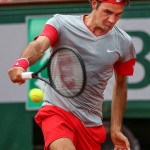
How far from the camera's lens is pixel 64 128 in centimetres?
340

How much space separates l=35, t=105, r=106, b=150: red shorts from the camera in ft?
11.0

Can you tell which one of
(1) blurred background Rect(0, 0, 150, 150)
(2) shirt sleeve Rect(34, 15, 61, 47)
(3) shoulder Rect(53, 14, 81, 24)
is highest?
(3) shoulder Rect(53, 14, 81, 24)

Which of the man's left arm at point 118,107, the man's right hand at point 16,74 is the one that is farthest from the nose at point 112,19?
the man's right hand at point 16,74

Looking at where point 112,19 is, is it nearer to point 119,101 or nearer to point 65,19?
point 65,19

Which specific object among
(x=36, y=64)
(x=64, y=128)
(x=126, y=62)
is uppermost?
(x=126, y=62)

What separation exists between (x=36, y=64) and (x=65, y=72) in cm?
283

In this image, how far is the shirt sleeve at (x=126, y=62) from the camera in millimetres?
3688

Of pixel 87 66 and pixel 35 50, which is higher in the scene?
pixel 35 50

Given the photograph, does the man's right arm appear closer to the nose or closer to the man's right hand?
the man's right hand

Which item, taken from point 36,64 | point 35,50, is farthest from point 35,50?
point 36,64

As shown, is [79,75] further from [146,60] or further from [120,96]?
[146,60]

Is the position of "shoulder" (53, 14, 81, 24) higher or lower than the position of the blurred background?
higher

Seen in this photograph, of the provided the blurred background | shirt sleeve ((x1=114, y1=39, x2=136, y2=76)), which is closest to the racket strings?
shirt sleeve ((x1=114, y1=39, x2=136, y2=76))

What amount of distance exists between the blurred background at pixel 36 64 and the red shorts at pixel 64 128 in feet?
7.24
